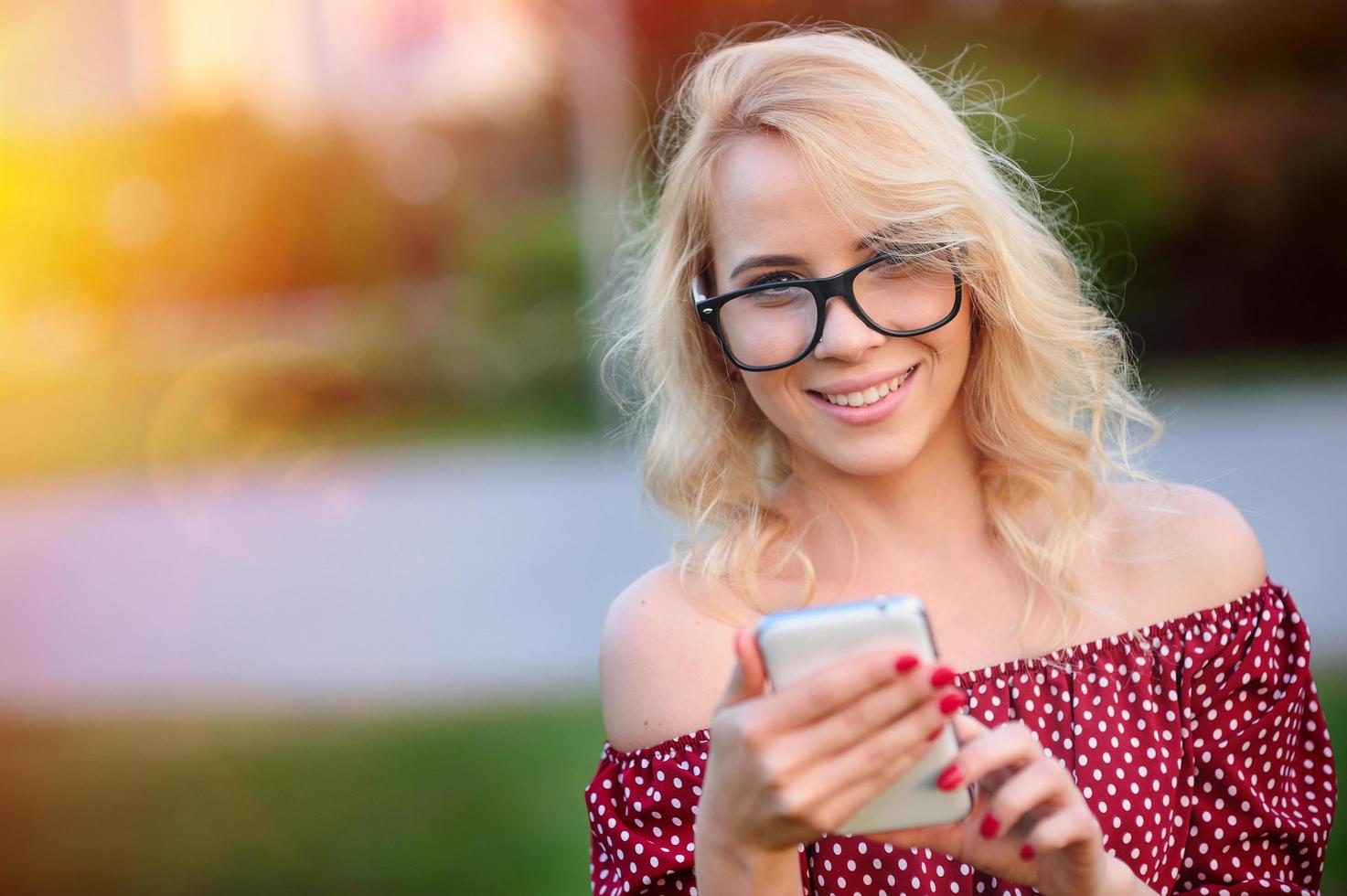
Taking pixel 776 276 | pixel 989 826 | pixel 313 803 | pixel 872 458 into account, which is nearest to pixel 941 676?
pixel 989 826

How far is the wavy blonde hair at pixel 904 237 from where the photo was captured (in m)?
2.08

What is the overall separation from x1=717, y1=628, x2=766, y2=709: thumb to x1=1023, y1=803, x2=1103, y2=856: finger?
40 centimetres

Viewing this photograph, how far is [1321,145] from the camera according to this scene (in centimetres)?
1063

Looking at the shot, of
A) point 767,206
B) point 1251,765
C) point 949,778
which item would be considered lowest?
point 1251,765

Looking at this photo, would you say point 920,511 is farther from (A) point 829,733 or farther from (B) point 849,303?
(A) point 829,733

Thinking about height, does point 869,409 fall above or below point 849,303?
below

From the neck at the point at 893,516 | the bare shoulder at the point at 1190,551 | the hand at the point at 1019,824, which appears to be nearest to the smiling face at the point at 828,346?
the neck at the point at 893,516

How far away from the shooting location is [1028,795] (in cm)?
155

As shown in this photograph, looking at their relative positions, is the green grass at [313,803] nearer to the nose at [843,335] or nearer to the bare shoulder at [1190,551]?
the bare shoulder at [1190,551]

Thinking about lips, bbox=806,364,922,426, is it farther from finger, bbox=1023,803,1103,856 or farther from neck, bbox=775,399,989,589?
finger, bbox=1023,803,1103,856

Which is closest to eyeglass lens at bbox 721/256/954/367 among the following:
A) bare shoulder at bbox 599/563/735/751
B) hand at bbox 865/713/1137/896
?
bare shoulder at bbox 599/563/735/751

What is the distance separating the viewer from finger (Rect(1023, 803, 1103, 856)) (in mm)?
1575

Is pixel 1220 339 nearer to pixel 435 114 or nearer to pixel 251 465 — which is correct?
pixel 251 465

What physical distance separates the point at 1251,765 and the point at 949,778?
3.08 feet
